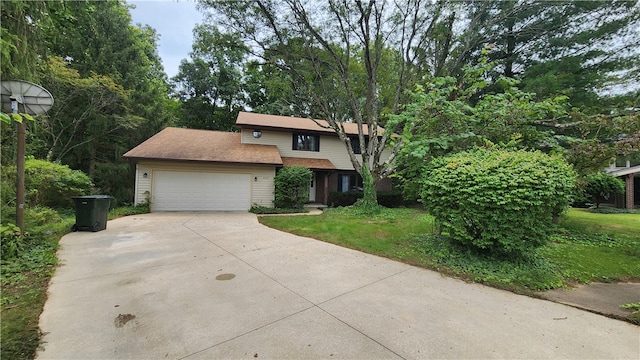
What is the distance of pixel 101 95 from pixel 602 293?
66.2 feet

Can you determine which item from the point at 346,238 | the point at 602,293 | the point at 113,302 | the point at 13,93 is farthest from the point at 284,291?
the point at 13,93

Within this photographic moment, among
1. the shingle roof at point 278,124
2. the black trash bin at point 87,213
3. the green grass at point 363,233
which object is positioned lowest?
the green grass at point 363,233

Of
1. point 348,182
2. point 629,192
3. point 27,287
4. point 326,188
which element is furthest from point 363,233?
point 629,192

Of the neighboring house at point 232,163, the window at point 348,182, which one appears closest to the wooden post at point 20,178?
the neighboring house at point 232,163

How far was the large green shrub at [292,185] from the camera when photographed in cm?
1207

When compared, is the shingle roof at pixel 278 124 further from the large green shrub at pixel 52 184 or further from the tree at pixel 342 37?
the large green shrub at pixel 52 184

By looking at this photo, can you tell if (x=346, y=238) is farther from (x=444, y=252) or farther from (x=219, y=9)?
(x=219, y=9)

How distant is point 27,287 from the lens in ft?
11.0

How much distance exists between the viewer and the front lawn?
12.8ft

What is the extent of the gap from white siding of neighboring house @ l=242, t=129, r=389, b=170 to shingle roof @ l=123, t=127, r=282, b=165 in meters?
0.42

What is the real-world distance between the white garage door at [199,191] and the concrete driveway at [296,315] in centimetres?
740

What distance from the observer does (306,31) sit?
11734 millimetres

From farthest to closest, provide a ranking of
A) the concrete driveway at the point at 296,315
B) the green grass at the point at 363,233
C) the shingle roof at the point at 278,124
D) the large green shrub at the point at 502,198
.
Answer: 1. the shingle roof at the point at 278,124
2. the green grass at the point at 363,233
3. the large green shrub at the point at 502,198
4. the concrete driveway at the point at 296,315

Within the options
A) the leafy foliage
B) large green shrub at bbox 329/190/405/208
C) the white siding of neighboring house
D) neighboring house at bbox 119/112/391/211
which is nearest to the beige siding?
neighboring house at bbox 119/112/391/211
